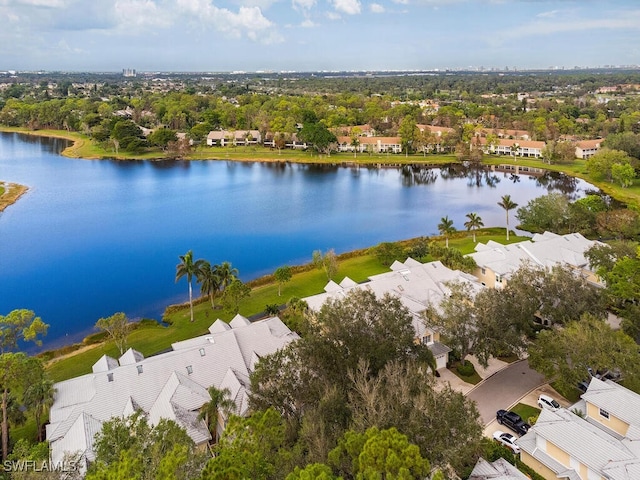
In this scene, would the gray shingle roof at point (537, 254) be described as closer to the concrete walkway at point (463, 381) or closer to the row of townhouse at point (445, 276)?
the row of townhouse at point (445, 276)

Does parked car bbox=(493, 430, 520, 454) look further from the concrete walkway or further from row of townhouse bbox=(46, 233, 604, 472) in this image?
row of townhouse bbox=(46, 233, 604, 472)

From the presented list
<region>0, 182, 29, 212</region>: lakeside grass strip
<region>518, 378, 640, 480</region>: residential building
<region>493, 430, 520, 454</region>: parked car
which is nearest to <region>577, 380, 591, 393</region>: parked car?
<region>518, 378, 640, 480</region>: residential building

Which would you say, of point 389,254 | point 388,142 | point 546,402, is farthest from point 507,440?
point 388,142

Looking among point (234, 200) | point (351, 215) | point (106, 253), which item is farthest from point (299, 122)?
point (106, 253)

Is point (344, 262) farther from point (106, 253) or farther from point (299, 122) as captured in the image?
point (299, 122)

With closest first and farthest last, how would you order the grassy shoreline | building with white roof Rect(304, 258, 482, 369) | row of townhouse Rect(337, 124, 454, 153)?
building with white roof Rect(304, 258, 482, 369), the grassy shoreline, row of townhouse Rect(337, 124, 454, 153)
